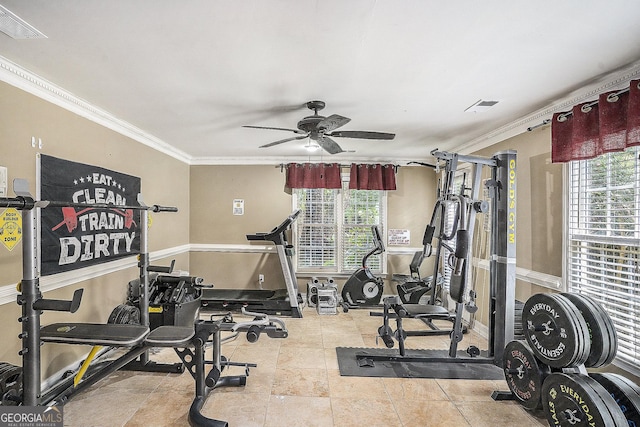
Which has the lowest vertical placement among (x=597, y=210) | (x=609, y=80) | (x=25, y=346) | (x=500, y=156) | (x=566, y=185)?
(x=25, y=346)

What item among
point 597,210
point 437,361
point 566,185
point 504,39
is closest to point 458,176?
point 566,185

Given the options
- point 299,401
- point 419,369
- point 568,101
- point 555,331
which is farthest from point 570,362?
point 568,101

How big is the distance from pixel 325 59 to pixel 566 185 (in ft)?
7.64

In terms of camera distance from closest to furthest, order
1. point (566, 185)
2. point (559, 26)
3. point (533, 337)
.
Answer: point (559, 26)
point (533, 337)
point (566, 185)

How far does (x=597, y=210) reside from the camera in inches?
94.4

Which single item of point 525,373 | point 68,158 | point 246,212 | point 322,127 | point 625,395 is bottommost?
point 525,373

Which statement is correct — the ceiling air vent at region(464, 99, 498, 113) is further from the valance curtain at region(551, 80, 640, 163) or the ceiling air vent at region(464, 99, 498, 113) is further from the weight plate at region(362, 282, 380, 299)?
the weight plate at region(362, 282, 380, 299)

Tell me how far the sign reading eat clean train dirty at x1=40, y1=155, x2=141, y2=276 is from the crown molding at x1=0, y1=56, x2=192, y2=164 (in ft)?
1.60

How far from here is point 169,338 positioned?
214 cm

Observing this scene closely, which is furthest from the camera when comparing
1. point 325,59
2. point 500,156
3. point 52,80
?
point 500,156

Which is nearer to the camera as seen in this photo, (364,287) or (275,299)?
(275,299)

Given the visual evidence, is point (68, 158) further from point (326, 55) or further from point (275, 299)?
point (275, 299)

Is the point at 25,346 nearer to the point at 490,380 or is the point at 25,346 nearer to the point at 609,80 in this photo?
the point at 490,380

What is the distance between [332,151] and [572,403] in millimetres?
2701
